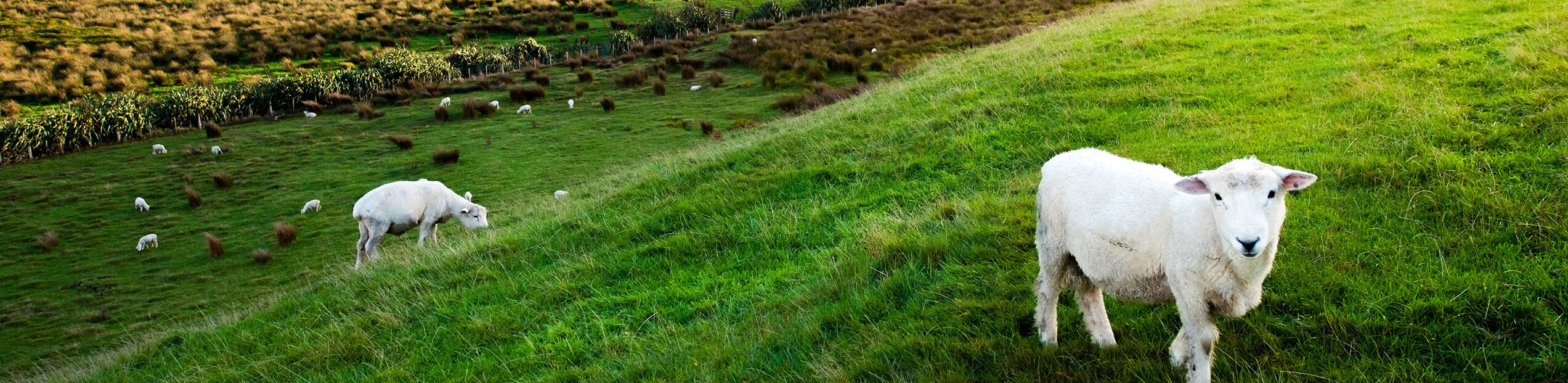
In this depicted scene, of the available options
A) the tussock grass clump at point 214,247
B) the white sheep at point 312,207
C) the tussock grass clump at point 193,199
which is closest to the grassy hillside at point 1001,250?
the tussock grass clump at point 214,247

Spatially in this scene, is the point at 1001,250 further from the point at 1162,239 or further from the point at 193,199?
the point at 193,199

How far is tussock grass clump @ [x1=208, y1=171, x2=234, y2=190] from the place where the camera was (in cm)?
1700

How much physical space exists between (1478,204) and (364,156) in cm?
2023

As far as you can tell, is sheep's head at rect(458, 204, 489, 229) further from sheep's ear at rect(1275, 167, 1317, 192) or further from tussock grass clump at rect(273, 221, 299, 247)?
sheep's ear at rect(1275, 167, 1317, 192)

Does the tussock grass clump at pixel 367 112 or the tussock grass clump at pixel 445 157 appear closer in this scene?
the tussock grass clump at pixel 445 157

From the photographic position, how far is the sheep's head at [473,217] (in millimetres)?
12148

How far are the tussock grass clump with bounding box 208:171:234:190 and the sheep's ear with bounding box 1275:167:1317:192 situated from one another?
65.5 ft

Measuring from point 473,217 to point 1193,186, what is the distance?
1126cm

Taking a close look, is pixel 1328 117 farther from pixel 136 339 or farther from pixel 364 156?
pixel 364 156

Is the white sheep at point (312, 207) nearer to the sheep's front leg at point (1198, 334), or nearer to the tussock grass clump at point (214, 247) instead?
the tussock grass clump at point (214, 247)

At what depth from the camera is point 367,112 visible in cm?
2303

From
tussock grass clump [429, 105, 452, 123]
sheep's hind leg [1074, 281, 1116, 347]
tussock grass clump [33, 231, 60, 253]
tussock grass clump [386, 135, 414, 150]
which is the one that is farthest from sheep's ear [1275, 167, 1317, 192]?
tussock grass clump [429, 105, 452, 123]

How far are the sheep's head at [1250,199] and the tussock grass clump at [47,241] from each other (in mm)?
18460

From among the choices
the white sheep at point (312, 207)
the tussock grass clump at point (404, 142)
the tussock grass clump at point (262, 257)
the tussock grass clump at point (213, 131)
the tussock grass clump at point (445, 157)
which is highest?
the tussock grass clump at point (213, 131)
